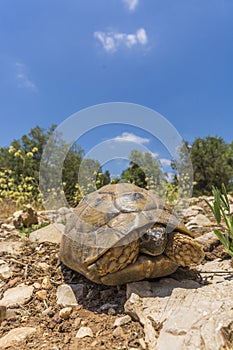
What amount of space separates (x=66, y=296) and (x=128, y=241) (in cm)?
76

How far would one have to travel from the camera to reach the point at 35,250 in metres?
3.47

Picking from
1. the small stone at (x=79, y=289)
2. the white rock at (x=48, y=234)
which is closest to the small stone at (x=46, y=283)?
the small stone at (x=79, y=289)

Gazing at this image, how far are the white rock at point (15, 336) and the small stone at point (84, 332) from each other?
33 centimetres

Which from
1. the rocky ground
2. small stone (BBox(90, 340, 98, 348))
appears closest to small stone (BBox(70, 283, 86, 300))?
the rocky ground

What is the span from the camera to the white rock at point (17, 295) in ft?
8.11

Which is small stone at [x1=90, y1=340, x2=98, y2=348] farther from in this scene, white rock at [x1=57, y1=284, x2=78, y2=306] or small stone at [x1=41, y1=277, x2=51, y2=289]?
small stone at [x1=41, y1=277, x2=51, y2=289]

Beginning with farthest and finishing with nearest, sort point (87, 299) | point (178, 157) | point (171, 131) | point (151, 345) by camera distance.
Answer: point (178, 157) → point (171, 131) → point (87, 299) → point (151, 345)

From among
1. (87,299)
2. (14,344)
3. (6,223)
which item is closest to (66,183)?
(6,223)

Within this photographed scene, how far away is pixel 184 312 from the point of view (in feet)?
6.08

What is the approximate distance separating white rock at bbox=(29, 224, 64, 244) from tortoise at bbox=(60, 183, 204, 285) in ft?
3.91

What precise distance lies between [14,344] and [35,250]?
163cm

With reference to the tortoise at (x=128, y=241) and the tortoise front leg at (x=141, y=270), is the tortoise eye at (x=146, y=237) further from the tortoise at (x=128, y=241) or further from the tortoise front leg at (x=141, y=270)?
the tortoise front leg at (x=141, y=270)

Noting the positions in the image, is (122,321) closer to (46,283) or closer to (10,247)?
(46,283)

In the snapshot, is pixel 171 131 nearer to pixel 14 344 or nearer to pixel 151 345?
pixel 151 345
